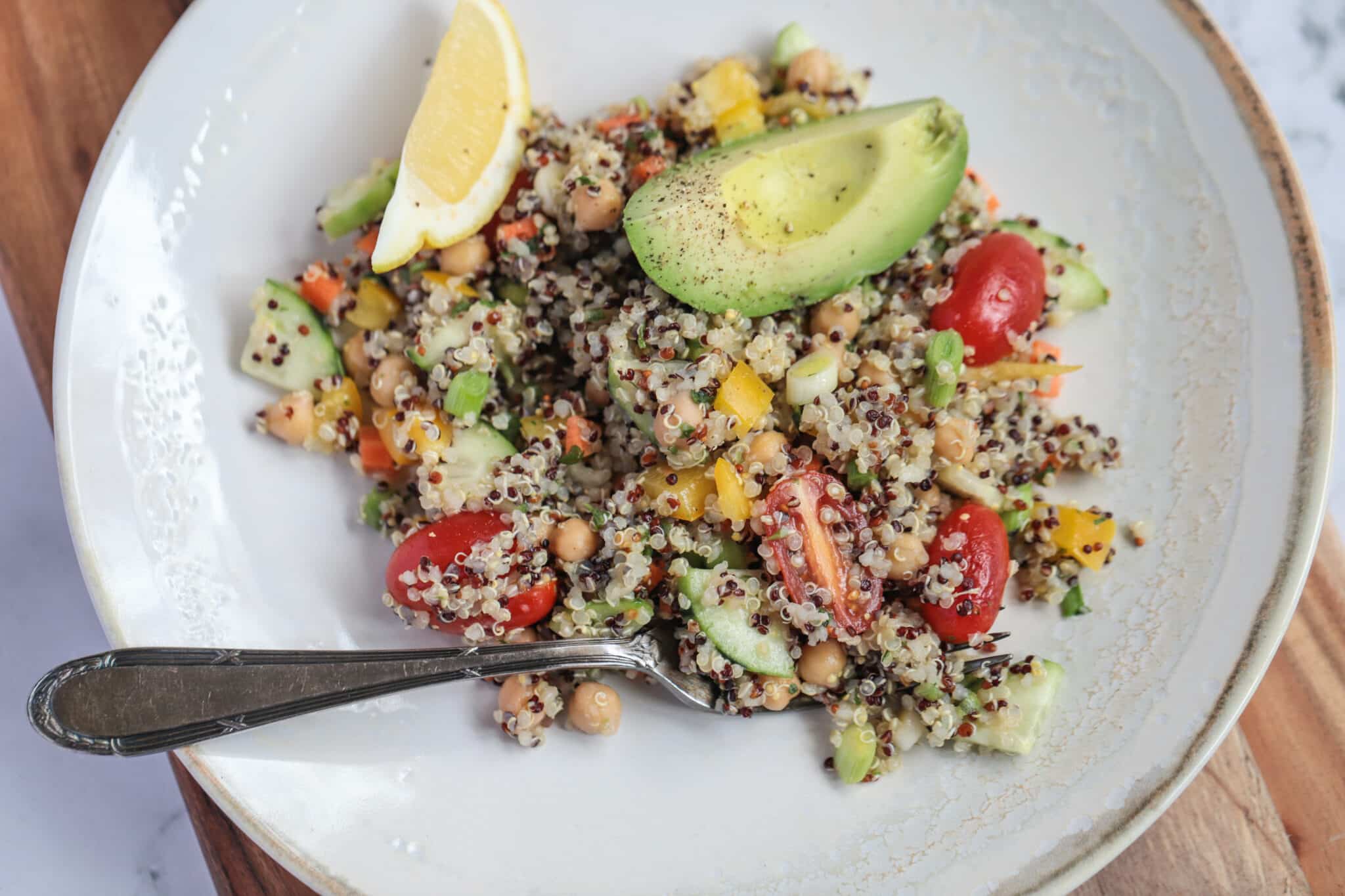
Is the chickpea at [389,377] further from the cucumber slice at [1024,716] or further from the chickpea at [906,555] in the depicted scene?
the cucumber slice at [1024,716]

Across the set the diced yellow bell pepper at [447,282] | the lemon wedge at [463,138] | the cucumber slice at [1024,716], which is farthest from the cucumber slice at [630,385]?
the cucumber slice at [1024,716]

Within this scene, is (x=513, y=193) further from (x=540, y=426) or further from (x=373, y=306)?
(x=540, y=426)

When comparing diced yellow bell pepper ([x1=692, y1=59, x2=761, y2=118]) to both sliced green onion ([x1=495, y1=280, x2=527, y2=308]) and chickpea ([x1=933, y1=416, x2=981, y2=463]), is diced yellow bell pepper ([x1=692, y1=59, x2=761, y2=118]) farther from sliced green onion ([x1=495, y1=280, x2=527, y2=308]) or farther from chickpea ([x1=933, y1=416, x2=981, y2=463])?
chickpea ([x1=933, y1=416, x2=981, y2=463])

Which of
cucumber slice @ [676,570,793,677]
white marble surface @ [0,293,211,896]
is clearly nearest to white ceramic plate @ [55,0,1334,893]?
cucumber slice @ [676,570,793,677]

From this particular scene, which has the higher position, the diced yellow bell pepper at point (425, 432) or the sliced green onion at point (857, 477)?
the diced yellow bell pepper at point (425, 432)

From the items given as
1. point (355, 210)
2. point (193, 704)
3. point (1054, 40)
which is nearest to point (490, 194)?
point (355, 210)

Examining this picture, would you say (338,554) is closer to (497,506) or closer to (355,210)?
(497,506)

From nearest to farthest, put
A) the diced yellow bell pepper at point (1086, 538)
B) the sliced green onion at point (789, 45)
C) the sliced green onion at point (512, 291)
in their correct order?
the diced yellow bell pepper at point (1086, 538) → the sliced green onion at point (512, 291) → the sliced green onion at point (789, 45)
